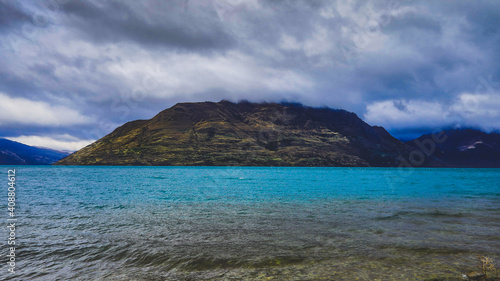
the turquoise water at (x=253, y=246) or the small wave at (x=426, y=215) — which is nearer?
the turquoise water at (x=253, y=246)

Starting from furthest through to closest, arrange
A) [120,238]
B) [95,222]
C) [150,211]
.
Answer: [150,211], [95,222], [120,238]

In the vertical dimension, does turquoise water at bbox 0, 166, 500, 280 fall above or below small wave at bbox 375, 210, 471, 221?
above

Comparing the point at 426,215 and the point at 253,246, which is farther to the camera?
the point at 426,215

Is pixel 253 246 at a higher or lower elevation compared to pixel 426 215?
higher

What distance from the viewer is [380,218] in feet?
73.8

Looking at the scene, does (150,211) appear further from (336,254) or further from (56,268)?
(336,254)

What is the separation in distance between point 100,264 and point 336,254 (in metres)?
11.3

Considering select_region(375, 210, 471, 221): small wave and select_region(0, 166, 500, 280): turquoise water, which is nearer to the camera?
select_region(0, 166, 500, 280): turquoise water

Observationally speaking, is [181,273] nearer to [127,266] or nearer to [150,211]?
[127,266]

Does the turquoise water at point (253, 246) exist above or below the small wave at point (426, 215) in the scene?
above

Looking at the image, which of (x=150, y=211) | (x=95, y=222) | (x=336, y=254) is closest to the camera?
(x=336, y=254)

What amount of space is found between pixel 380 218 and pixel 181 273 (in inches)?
715

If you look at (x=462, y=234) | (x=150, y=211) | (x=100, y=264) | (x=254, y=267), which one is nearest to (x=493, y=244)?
(x=462, y=234)

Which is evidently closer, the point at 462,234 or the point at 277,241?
the point at 277,241
